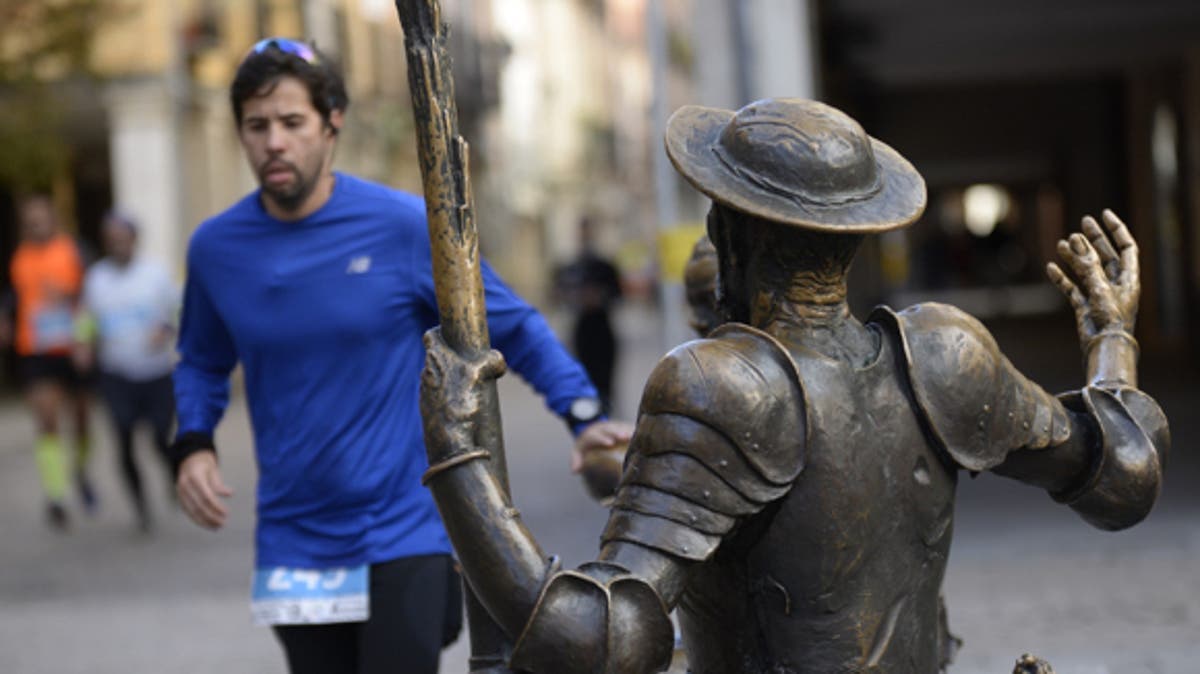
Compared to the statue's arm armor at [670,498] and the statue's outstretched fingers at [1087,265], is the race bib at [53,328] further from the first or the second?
the statue's arm armor at [670,498]

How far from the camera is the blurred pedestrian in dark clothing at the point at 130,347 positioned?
1019 cm

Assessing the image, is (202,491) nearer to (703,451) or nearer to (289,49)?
(289,49)

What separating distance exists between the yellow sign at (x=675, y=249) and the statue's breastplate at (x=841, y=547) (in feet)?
20.4

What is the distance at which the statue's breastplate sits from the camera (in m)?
2.34

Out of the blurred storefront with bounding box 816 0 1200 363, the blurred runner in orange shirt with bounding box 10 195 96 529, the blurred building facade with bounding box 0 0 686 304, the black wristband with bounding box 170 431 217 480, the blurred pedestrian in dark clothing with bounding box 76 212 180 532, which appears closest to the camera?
the black wristband with bounding box 170 431 217 480

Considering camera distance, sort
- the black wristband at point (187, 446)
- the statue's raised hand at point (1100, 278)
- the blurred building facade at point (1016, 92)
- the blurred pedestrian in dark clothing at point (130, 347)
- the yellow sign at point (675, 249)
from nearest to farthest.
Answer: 1. the statue's raised hand at point (1100, 278)
2. the black wristband at point (187, 446)
3. the yellow sign at point (675, 249)
4. the blurred building facade at point (1016, 92)
5. the blurred pedestrian in dark clothing at point (130, 347)

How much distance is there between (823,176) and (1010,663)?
405 cm

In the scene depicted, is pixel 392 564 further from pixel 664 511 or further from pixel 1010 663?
pixel 1010 663

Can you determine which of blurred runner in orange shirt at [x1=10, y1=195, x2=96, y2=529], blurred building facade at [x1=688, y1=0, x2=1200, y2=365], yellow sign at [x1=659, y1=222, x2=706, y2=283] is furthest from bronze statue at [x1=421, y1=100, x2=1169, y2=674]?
blurred runner in orange shirt at [x1=10, y1=195, x2=96, y2=529]

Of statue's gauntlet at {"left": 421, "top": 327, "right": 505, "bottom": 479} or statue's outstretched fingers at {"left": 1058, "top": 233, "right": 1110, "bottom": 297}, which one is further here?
statue's outstretched fingers at {"left": 1058, "top": 233, "right": 1110, "bottom": 297}

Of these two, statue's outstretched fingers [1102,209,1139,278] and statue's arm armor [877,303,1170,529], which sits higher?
statue's outstretched fingers [1102,209,1139,278]

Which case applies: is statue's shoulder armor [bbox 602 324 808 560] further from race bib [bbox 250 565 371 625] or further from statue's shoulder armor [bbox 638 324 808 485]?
race bib [bbox 250 565 371 625]

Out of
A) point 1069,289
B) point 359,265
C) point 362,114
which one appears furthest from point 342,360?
point 362,114

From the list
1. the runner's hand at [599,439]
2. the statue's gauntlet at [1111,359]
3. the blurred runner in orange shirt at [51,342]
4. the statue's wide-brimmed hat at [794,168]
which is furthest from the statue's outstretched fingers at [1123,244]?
the blurred runner in orange shirt at [51,342]
